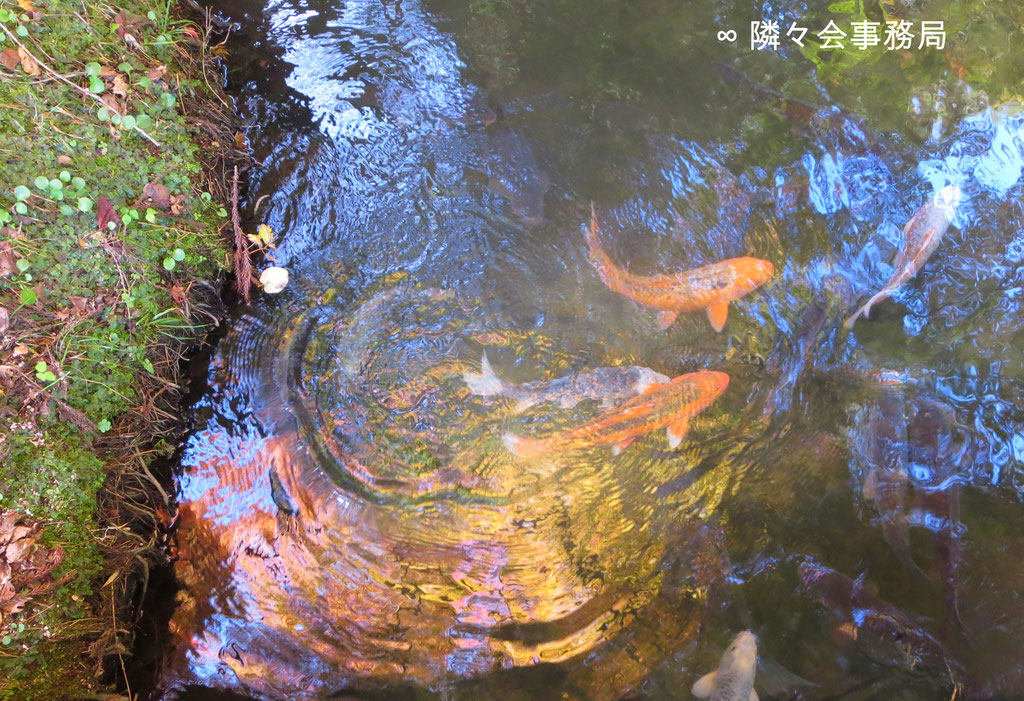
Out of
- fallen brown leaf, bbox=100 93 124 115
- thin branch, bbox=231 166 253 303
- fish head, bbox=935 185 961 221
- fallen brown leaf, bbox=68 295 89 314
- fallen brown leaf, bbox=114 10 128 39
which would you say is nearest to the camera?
fallen brown leaf, bbox=68 295 89 314

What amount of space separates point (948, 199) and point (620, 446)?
8.95 feet

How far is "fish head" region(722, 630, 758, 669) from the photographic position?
9.86 feet

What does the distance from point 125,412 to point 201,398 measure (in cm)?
37

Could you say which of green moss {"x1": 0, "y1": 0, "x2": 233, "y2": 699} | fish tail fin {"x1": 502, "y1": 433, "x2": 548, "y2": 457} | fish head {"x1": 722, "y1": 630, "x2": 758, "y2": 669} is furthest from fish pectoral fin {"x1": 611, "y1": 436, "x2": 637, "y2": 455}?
green moss {"x1": 0, "y1": 0, "x2": 233, "y2": 699}

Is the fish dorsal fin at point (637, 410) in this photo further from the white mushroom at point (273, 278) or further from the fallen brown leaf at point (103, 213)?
the fallen brown leaf at point (103, 213)

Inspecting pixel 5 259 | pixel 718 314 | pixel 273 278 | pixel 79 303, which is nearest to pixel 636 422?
pixel 718 314

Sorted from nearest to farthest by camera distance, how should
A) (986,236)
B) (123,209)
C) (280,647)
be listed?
(123,209) < (280,647) < (986,236)

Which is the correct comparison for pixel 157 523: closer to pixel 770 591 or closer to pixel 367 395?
pixel 367 395

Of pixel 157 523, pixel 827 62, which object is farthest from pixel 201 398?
pixel 827 62

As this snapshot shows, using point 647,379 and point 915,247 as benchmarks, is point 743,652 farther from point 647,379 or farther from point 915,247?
point 915,247

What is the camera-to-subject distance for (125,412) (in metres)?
2.96

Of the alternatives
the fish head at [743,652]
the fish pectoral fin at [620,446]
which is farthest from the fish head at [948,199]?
the fish head at [743,652]

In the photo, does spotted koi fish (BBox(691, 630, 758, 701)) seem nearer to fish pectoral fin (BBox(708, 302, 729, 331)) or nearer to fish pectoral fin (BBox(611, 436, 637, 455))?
fish pectoral fin (BBox(611, 436, 637, 455))

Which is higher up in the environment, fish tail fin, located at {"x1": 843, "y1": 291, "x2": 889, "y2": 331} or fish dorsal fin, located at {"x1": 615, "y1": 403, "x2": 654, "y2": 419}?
fish tail fin, located at {"x1": 843, "y1": 291, "x2": 889, "y2": 331}
